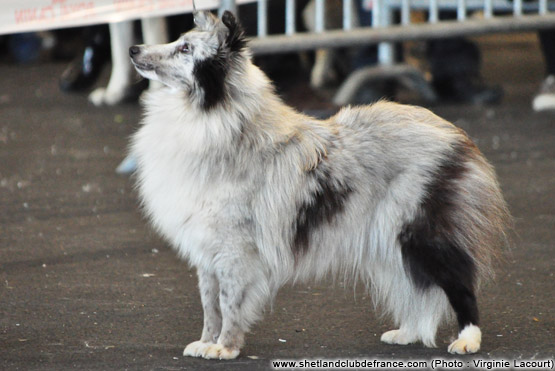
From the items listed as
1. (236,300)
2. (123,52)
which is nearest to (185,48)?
(236,300)

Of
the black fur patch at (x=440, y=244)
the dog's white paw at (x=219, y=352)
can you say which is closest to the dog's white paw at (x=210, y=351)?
the dog's white paw at (x=219, y=352)

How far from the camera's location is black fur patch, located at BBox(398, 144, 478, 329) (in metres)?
3.31

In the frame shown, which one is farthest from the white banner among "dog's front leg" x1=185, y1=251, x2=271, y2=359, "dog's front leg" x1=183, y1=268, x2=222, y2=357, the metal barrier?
"dog's front leg" x1=185, y1=251, x2=271, y2=359

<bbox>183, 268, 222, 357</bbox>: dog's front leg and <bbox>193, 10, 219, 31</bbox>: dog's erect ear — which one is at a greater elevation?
<bbox>193, 10, 219, 31</bbox>: dog's erect ear

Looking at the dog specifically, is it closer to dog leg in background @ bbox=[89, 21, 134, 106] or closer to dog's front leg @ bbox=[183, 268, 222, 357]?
dog's front leg @ bbox=[183, 268, 222, 357]

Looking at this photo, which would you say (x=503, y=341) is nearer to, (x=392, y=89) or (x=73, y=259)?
(x=73, y=259)

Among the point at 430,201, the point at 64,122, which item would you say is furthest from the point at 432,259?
the point at 64,122

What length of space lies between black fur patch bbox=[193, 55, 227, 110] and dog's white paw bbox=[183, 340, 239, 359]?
90 cm

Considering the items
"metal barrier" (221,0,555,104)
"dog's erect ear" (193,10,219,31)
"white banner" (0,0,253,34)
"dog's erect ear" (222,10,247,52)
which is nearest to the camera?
"dog's erect ear" (222,10,247,52)

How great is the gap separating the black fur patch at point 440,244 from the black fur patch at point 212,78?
840 mm

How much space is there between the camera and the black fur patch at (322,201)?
3.34 metres

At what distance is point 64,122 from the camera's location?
8234 mm

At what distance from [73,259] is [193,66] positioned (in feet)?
5.66

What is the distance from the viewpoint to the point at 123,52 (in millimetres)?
8641
